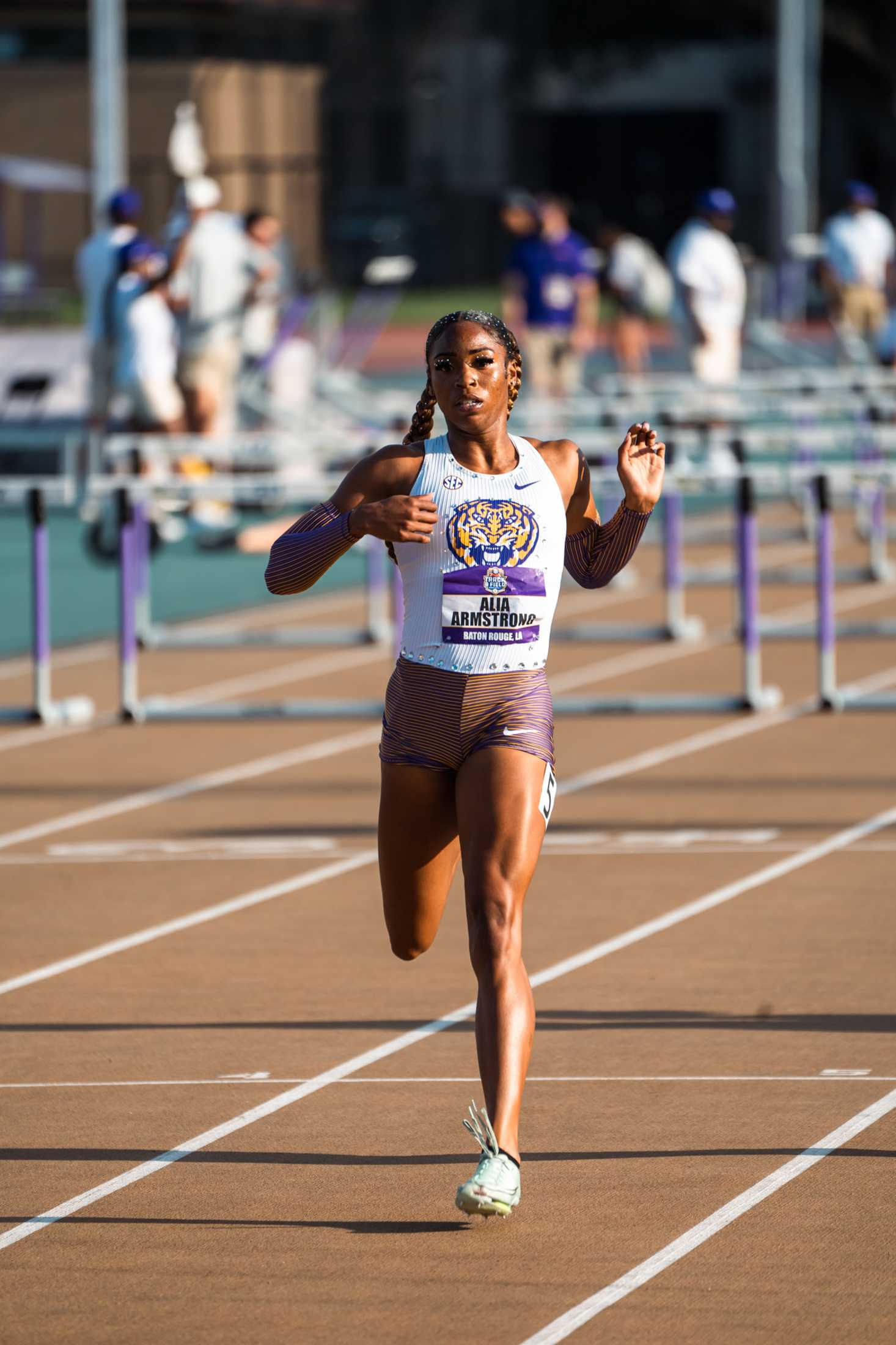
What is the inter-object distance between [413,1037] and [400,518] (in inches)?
82.1

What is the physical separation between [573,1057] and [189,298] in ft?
44.9

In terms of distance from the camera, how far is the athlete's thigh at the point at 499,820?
609cm

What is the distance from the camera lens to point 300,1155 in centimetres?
655

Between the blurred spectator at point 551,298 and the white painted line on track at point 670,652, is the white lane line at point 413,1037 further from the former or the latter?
the blurred spectator at point 551,298

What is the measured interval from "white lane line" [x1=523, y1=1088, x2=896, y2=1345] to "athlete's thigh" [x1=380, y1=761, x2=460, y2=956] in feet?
3.04

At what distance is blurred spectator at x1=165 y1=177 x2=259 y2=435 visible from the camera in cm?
2038

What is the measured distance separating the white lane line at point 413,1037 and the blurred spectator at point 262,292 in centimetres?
1115

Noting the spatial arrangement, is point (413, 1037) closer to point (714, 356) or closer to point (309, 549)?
point (309, 549)

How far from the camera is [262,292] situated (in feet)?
72.8

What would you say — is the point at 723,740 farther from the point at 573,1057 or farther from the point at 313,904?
the point at 573,1057

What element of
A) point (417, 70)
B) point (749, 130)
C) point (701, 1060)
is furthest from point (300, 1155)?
point (749, 130)

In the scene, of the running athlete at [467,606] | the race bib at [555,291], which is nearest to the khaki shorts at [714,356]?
the race bib at [555,291]

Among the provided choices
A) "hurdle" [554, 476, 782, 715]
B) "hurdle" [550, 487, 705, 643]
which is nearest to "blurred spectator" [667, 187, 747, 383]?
"hurdle" [550, 487, 705, 643]

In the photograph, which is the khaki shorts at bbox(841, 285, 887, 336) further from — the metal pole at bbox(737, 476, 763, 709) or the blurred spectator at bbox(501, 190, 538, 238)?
the metal pole at bbox(737, 476, 763, 709)
